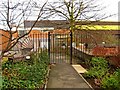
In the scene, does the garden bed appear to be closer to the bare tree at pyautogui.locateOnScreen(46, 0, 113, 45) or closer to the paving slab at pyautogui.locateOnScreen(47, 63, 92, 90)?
the paving slab at pyautogui.locateOnScreen(47, 63, 92, 90)

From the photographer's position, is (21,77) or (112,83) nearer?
(112,83)

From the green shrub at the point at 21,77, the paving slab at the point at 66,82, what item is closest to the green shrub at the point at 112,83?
the paving slab at the point at 66,82

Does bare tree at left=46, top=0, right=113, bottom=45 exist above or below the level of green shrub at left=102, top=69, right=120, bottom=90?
above

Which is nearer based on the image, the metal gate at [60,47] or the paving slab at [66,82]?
the paving slab at [66,82]

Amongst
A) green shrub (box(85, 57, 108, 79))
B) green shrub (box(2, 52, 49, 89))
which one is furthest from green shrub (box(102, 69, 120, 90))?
green shrub (box(2, 52, 49, 89))

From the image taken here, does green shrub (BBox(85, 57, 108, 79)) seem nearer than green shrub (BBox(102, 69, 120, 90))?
No

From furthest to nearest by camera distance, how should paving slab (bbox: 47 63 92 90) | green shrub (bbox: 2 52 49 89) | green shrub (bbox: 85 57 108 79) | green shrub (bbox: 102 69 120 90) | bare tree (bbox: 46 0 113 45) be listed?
bare tree (bbox: 46 0 113 45)
green shrub (bbox: 85 57 108 79)
paving slab (bbox: 47 63 92 90)
green shrub (bbox: 102 69 120 90)
green shrub (bbox: 2 52 49 89)

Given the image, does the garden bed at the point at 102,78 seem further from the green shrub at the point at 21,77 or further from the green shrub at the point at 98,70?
the green shrub at the point at 21,77

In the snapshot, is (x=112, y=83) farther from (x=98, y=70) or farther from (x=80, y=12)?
(x=80, y=12)

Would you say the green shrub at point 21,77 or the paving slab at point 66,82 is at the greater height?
the green shrub at point 21,77

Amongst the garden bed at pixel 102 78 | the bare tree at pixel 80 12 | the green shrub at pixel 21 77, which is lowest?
the garden bed at pixel 102 78

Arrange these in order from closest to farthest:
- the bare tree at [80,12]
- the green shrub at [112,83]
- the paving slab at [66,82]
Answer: the green shrub at [112,83], the paving slab at [66,82], the bare tree at [80,12]

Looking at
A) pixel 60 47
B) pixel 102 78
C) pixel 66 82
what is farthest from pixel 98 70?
pixel 60 47

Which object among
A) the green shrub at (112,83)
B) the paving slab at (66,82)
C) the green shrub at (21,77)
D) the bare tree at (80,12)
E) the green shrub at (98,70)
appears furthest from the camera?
the bare tree at (80,12)
